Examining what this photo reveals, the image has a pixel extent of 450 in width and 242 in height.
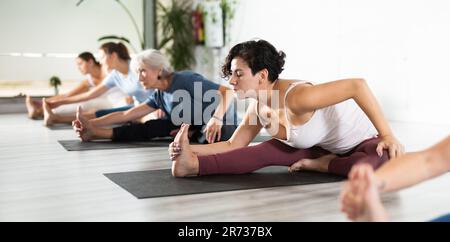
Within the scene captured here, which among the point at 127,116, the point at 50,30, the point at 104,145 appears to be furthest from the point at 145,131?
the point at 50,30

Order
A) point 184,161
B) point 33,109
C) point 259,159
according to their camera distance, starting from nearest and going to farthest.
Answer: point 184,161 → point 259,159 → point 33,109

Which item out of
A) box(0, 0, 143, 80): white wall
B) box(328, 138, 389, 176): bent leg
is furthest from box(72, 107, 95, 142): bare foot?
box(0, 0, 143, 80): white wall

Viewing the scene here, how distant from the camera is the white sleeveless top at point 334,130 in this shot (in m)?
2.67

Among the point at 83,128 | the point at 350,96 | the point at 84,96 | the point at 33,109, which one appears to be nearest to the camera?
the point at 350,96

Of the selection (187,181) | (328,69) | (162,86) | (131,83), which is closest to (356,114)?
(187,181)

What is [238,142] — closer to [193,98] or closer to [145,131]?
[193,98]

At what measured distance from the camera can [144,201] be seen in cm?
239

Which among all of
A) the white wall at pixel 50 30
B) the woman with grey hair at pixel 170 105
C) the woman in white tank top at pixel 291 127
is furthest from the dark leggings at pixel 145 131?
the white wall at pixel 50 30

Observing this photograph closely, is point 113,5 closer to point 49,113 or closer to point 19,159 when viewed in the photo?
point 49,113

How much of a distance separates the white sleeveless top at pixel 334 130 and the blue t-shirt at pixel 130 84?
2393 millimetres

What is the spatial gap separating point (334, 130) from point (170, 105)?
1.68 m

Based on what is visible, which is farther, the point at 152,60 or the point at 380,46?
the point at 380,46

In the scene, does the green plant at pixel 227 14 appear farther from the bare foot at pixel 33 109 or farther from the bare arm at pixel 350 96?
the bare arm at pixel 350 96

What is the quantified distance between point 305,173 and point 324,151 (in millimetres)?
163
